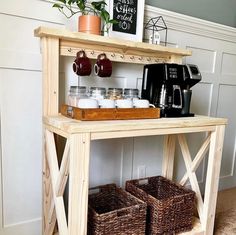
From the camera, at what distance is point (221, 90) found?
2350mm

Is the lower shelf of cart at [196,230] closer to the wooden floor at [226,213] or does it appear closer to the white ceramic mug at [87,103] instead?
the wooden floor at [226,213]

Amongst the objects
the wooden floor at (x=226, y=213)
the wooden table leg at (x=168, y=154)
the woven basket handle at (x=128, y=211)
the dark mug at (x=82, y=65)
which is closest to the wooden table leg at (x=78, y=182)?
the woven basket handle at (x=128, y=211)

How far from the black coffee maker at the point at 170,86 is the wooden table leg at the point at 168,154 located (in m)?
0.35

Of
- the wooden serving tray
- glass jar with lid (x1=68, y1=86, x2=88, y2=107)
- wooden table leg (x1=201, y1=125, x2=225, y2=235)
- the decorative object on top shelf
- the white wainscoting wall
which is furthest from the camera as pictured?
the decorative object on top shelf

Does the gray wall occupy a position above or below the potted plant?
above

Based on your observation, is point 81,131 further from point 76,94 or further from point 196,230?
point 196,230

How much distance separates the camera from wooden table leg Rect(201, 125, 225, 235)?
61.0 inches

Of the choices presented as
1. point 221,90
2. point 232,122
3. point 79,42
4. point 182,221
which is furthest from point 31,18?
point 232,122

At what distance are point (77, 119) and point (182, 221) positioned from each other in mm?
894

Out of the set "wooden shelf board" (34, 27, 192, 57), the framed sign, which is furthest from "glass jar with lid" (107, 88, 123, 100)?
the framed sign

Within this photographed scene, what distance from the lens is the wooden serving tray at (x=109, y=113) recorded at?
120 cm

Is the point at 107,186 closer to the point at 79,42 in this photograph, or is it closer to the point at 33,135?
the point at 33,135

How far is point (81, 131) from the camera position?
1.07 m

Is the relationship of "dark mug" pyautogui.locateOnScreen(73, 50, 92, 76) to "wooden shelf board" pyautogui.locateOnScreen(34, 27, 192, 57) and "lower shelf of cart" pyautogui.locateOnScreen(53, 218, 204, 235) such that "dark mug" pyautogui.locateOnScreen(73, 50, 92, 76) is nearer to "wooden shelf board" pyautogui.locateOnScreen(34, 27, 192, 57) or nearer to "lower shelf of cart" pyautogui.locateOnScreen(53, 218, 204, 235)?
"wooden shelf board" pyautogui.locateOnScreen(34, 27, 192, 57)
